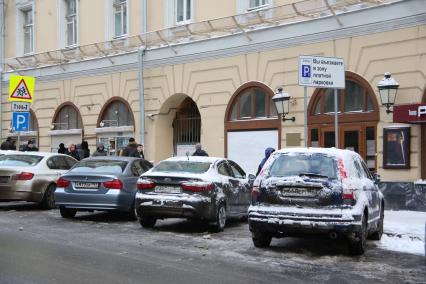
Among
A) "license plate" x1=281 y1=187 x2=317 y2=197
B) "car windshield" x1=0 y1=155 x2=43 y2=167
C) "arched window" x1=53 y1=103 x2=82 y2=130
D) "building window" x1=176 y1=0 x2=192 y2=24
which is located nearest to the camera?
"license plate" x1=281 y1=187 x2=317 y2=197

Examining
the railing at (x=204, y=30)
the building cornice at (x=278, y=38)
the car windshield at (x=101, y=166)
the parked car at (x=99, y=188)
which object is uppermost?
the railing at (x=204, y=30)

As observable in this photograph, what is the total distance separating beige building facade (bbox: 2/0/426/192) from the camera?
1598cm

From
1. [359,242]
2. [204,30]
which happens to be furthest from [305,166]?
[204,30]

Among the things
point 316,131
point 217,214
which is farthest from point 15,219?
point 316,131

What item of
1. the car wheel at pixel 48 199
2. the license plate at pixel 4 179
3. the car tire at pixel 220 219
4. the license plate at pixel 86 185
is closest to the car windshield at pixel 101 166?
the license plate at pixel 86 185

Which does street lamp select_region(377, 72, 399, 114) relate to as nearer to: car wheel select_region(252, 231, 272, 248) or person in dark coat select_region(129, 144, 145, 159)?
car wheel select_region(252, 231, 272, 248)

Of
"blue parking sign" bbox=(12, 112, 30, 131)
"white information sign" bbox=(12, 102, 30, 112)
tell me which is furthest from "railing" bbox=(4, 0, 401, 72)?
"blue parking sign" bbox=(12, 112, 30, 131)

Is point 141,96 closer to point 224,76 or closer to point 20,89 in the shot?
point 224,76

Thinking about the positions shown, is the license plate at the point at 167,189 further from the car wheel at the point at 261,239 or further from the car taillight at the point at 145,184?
the car wheel at the point at 261,239

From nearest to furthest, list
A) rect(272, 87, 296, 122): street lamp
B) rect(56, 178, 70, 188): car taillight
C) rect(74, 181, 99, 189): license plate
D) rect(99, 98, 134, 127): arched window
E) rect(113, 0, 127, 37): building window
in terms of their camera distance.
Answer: rect(74, 181, 99, 189): license plate
rect(56, 178, 70, 188): car taillight
rect(272, 87, 296, 122): street lamp
rect(99, 98, 134, 127): arched window
rect(113, 0, 127, 37): building window

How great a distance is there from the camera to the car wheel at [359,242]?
942cm

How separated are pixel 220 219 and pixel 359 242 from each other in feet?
11.2

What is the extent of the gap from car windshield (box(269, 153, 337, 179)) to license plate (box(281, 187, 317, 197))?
9.4 inches

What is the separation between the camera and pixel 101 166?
13766mm
